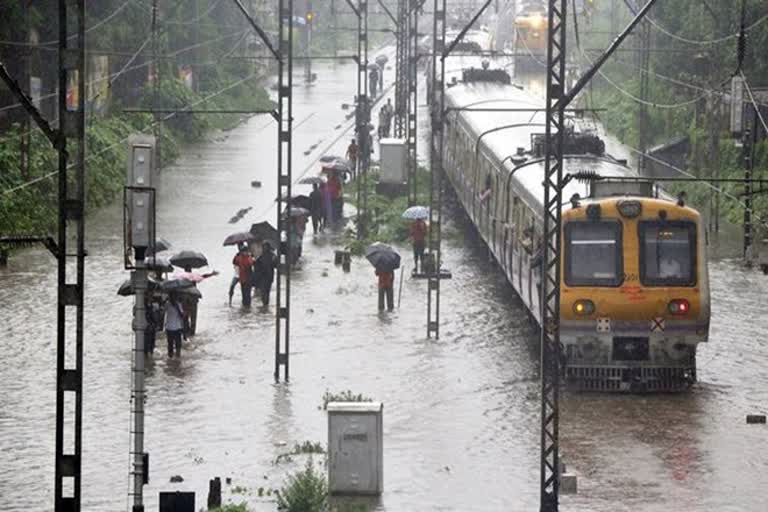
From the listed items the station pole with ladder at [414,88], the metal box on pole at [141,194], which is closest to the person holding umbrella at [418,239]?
the station pole with ladder at [414,88]

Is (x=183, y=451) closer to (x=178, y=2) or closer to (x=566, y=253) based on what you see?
(x=566, y=253)

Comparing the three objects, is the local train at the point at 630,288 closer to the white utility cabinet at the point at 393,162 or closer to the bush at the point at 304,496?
the bush at the point at 304,496

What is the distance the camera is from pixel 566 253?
28.7 metres

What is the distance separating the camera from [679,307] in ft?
93.6

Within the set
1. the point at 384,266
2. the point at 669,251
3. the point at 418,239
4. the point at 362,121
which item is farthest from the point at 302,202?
the point at 669,251

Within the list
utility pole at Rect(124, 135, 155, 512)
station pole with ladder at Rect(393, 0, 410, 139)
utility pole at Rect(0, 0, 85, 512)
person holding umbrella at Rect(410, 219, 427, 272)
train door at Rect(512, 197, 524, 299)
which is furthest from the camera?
station pole with ladder at Rect(393, 0, 410, 139)

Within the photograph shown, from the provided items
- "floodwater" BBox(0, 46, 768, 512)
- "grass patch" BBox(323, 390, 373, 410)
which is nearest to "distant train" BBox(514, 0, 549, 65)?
"floodwater" BBox(0, 46, 768, 512)

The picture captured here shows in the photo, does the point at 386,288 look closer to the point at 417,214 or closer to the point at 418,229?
the point at 417,214

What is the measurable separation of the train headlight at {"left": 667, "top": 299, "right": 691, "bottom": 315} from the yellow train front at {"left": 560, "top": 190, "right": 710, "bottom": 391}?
0.04 feet

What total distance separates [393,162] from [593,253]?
79.6 feet

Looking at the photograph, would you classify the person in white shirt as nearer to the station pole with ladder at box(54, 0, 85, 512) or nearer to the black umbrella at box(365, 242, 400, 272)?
the black umbrella at box(365, 242, 400, 272)

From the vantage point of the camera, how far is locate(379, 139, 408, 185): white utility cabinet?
52.3m

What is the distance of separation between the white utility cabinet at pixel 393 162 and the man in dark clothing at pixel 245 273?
53.7 ft

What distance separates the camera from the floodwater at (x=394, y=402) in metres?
23.7
